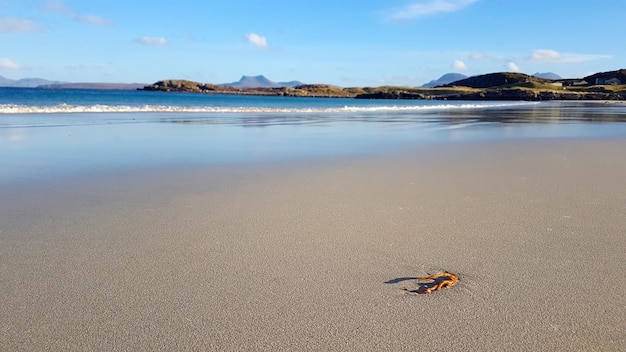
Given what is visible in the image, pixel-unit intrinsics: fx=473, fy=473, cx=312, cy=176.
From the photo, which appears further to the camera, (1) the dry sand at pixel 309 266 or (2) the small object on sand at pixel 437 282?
(2) the small object on sand at pixel 437 282

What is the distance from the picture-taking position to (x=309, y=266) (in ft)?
12.2

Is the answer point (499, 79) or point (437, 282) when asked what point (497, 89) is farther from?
point (437, 282)

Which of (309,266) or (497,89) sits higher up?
(497,89)

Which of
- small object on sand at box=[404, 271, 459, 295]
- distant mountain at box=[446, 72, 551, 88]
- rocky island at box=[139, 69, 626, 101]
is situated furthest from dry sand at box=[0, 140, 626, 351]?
distant mountain at box=[446, 72, 551, 88]

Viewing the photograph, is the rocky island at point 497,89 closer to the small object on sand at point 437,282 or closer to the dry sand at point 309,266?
the dry sand at point 309,266

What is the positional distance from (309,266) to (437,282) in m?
0.97

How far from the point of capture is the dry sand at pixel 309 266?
108 inches

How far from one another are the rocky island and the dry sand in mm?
94769

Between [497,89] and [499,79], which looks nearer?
[497,89]

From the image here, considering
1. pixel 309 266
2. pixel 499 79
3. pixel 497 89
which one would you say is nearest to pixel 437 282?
pixel 309 266

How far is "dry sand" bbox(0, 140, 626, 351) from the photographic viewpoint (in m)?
2.74

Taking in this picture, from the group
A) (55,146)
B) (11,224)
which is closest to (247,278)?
(11,224)

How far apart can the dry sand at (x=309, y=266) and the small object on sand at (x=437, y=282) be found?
71 millimetres

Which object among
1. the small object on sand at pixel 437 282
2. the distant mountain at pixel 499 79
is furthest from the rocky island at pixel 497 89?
the small object on sand at pixel 437 282
